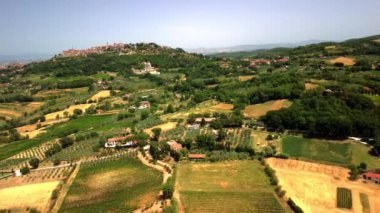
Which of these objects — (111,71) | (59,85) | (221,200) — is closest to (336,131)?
(221,200)

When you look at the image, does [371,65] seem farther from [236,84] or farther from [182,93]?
[182,93]

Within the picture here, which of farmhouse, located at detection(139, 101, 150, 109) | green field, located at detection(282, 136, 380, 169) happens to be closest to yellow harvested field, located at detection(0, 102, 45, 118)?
farmhouse, located at detection(139, 101, 150, 109)

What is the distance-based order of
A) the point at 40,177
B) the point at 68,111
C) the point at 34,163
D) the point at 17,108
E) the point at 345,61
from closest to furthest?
the point at 40,177, the point at 34,163, the point at 68,111, the point at 17,108, the point at 345,61

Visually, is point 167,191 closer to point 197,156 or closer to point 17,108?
point 197,156

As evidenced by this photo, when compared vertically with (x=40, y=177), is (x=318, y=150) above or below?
above

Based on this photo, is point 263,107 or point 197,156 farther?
point 263,107

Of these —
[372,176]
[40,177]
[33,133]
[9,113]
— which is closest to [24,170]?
[40,177]

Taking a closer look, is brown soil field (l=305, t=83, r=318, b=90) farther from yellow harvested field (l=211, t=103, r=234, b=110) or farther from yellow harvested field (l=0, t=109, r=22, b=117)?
yellow harvested field (l=0, t=109, r=22, b=117)
